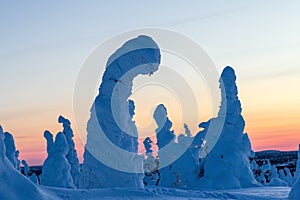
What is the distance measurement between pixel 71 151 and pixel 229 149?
2649cm

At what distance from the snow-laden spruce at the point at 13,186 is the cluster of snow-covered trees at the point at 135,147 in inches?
1.3

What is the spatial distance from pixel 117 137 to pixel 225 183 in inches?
522

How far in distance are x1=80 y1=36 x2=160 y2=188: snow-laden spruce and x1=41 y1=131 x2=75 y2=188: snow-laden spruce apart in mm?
20358

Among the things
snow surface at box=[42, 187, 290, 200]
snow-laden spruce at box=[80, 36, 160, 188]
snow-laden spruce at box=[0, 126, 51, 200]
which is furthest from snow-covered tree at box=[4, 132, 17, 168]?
snow-laden spruce at box=[0, 126, 51, 200]

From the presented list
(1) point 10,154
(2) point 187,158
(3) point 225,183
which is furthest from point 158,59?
(1) point 10,154

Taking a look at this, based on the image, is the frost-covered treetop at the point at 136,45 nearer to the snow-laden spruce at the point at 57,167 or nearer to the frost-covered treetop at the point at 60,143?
the frost-covered treetop at the point at 60,143

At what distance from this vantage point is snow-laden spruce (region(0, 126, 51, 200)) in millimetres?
11336

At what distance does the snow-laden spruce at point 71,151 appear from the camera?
50919mm

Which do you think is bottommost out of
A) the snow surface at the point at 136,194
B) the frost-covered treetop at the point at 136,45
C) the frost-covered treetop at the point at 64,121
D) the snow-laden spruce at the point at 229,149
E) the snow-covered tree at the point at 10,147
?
the snow surface at the point at 136,194

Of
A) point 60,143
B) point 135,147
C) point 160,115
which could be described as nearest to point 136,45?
point 135,147

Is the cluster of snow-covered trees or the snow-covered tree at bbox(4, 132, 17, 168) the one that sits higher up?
the snow-covered tree at bbox(4, 132, 17, 168)

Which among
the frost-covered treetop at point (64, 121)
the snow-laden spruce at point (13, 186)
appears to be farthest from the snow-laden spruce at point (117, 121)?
the frost-covered treetop at point (64, 121)

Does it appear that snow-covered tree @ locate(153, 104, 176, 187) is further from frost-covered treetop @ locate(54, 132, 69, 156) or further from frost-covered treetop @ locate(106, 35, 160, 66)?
frost-covered treetop @ locate(106, 35, 160, 66)

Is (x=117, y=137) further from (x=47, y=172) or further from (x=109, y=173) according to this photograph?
(x=47, y=172)
